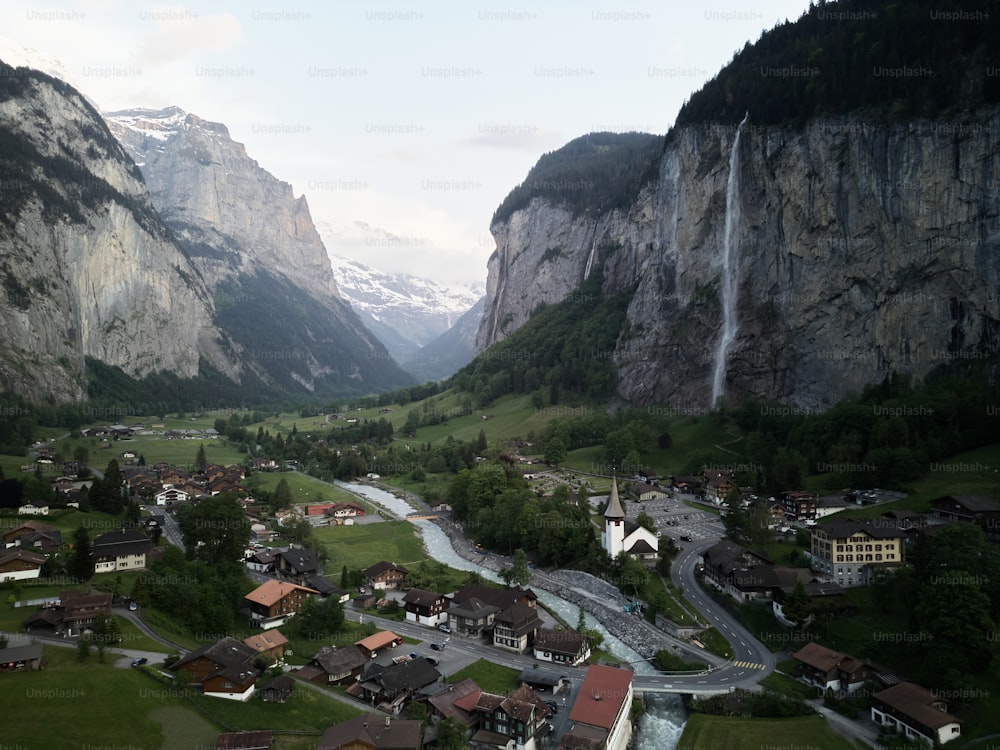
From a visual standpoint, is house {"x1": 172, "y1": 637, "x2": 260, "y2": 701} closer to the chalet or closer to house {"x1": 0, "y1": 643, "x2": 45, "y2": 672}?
the chalet

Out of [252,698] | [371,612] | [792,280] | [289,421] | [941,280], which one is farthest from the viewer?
[289,421]

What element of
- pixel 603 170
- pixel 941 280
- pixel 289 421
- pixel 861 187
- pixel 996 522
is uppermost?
pixel 603 170

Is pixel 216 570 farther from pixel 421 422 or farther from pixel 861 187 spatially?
pixel 421 422

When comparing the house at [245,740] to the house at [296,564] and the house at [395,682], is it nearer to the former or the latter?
the house at [395,682]

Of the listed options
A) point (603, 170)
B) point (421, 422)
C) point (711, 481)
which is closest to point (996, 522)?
point (711, 481)

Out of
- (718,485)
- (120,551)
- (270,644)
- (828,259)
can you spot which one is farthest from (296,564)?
(828,259)

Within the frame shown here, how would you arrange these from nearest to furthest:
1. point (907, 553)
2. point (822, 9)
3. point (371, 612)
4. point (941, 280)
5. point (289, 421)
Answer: point (907, 553), point (371, 612), point (941, 280), point (822, 9), point (289, 421)

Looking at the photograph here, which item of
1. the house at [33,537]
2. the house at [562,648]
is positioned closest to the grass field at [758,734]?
the house at [562,648]
